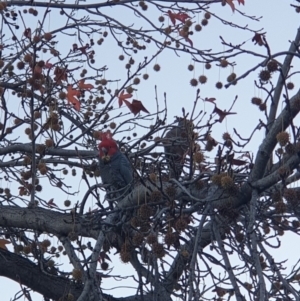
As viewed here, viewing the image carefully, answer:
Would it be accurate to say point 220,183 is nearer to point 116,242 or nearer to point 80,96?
point 116,242

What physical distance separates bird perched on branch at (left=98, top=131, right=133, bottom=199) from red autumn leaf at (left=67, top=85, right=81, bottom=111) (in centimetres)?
45

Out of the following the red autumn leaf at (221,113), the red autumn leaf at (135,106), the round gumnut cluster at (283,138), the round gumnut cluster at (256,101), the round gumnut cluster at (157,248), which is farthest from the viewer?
the red autumn leaf at (135,106)

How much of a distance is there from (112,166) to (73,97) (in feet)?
2.75

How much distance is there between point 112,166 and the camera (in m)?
5.46

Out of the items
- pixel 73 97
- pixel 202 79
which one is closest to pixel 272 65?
pixel 202 79

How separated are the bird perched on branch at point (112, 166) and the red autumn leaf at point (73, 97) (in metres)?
0.45

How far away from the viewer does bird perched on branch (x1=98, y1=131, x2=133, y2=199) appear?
5.25 meters

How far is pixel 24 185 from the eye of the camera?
19.1ft

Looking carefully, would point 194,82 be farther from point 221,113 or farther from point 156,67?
point 221,113

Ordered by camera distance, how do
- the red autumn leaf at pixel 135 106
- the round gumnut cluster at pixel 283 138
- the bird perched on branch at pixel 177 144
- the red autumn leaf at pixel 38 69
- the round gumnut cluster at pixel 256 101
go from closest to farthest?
the round gumnut cluster at pixel 283 138 → the round gumnut cluster at pixel 256 101 → the bird perched on branch at pixel 177 144 → the red autumn leaf at pixel 38 69 → the red autumn leaf at pixel 135 106

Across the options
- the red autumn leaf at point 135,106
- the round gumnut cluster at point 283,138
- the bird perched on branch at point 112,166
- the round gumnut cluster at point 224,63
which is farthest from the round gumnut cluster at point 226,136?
the round gumnut cluster at point 224,63

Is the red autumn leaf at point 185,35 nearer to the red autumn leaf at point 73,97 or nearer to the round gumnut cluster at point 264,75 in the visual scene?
the red autumn leaf at point 73,97

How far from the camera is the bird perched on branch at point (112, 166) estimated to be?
5.25 meters

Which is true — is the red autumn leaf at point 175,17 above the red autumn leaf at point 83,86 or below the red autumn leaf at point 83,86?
above
